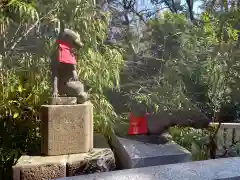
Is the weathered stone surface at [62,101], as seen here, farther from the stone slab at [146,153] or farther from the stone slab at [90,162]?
the stone slab at [146,153]

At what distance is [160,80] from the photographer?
321 cm

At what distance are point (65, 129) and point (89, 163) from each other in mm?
308

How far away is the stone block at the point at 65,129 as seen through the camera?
1614mm

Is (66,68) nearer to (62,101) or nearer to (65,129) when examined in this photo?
(62,101)

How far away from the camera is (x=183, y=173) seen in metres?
1.07

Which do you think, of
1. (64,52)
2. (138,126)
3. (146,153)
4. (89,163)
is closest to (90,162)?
(89,163)

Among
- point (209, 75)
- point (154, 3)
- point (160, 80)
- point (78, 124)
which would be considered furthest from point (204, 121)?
point (154, 3)

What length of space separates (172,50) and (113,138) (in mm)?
1755

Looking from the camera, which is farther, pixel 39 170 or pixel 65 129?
pixel 65 129

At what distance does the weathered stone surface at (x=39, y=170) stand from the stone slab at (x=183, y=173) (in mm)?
464

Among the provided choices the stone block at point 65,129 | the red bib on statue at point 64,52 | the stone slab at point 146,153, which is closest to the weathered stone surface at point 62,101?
the stone block at point 65,129

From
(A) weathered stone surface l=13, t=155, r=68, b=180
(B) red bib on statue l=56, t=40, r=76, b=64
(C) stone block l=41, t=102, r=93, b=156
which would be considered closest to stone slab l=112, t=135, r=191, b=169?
(C) stone block l=41, t=102, r=93, b=156

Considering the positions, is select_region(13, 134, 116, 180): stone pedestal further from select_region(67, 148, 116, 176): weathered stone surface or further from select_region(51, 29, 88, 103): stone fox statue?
select_region(51, 29, 88, 103): stone fox statue

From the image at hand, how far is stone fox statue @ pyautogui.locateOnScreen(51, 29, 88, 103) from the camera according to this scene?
1726 mm
